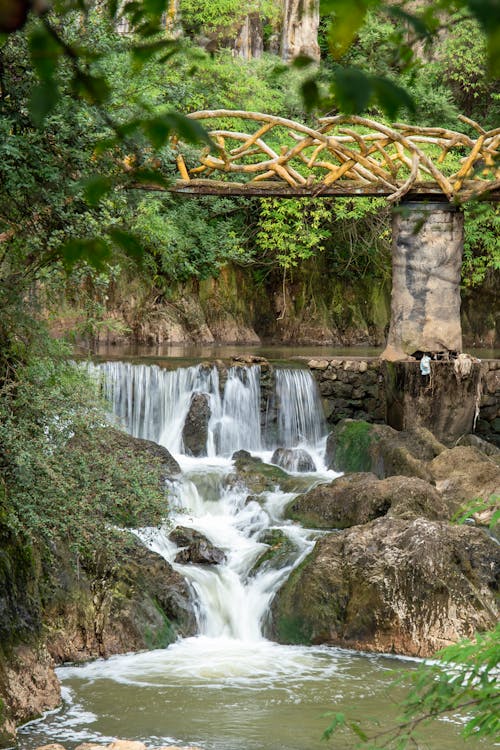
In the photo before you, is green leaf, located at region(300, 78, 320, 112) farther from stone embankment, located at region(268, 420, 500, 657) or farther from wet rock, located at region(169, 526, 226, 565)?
wet rock, located at region(169, 526, 226, 565)

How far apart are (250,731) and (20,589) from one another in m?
2.14

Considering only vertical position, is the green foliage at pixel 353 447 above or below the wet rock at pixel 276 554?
above

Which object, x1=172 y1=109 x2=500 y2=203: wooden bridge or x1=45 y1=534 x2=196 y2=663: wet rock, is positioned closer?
x1=45 y1=534 x2=196 y2=663: wet rock

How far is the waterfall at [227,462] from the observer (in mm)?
10977

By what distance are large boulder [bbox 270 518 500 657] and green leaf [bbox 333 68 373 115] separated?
8.98 metres

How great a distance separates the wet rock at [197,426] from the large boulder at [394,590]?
5.53 metres

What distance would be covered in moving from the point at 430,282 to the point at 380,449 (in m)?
2.98

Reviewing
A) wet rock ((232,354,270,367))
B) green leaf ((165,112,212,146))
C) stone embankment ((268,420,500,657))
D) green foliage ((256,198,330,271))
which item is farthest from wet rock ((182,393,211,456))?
green leaf ((165,112,212,146))

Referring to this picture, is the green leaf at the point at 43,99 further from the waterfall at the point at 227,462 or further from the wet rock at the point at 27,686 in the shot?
the waterfall at the point at 227,462

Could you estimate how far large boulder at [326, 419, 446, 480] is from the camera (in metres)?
14.0

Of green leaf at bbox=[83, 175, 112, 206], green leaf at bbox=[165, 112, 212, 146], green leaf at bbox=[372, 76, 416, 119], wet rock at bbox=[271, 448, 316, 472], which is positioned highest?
green leaf at bbox=[372, 76, 416, 119]

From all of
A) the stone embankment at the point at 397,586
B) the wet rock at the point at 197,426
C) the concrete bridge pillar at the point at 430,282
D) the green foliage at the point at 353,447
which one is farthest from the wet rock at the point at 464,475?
the wet rock at the point at 197,426

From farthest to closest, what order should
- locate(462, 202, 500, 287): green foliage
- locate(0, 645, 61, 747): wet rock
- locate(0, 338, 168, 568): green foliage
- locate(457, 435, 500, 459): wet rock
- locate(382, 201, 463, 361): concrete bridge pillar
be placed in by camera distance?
1. locate(462, 202, 500, 287): green foliage
2. locate(382, 201, 463, 361): concrete bridge pillar
3. locate(457, 435, 500, 459): wet rock
4. locate(0, 338, 168, 568): green foliage
5. locate(0, 645, 61, 747): wet rock

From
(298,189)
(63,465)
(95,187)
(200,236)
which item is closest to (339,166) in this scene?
(298,189)
